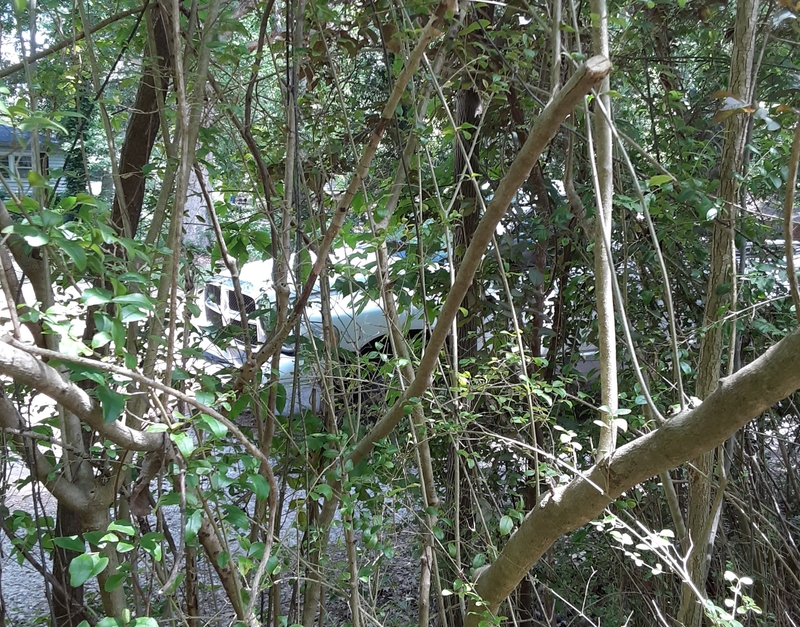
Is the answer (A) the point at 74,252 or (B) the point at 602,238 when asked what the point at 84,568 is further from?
(B) the point at 602,238

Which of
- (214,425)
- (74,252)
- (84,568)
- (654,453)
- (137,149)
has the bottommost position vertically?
(84,568)

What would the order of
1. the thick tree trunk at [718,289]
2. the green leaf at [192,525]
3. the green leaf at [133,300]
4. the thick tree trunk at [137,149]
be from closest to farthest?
the green leaf at [133,300] < the green leaf at [192,525] < the thick tree trunk at [718,289] < the thick tree trunk at [137,149]

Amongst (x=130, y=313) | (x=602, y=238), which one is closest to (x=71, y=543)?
(x=130, y=313)

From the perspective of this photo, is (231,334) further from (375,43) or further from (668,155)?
(668,155)

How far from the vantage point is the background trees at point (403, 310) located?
1268 millimetres

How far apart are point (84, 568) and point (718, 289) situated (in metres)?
1.86

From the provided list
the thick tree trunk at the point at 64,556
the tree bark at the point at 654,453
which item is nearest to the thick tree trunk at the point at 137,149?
the thick tree trunk at the point at 64,556

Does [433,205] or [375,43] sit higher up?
[375,43]

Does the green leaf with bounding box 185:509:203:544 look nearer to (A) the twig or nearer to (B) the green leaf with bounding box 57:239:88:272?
(B) the green leaf with bounding box 57:239:88:272

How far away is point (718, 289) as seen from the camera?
6.27 ft

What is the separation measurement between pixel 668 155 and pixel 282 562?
8.03 ft

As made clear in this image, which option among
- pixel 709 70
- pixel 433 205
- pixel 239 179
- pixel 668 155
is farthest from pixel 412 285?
pixel 709 70

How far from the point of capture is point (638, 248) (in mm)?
2559

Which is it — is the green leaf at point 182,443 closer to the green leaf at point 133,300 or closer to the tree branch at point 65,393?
the tree branch at point 65,393
